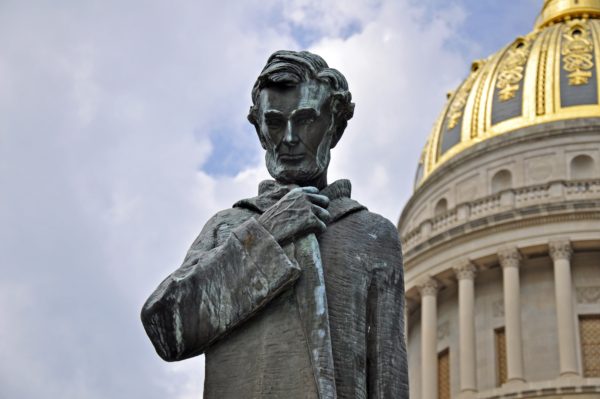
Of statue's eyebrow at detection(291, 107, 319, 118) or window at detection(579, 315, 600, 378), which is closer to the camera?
statue's eyebrow at detection(291, 107, 319, 118)

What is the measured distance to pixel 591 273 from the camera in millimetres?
49531

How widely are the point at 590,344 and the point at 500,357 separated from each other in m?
3.83

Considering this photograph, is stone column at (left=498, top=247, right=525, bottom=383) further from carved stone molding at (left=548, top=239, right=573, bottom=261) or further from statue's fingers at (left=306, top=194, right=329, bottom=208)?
statue's fingers at (left=306, top=194, right=329, bottom=208)

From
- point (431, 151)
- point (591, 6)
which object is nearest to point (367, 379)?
point (431, 151)

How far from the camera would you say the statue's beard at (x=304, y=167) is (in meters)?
3.96

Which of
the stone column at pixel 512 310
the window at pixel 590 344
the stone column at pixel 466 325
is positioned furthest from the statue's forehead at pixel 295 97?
the stone column at pixel 466 325

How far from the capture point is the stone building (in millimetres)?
48031

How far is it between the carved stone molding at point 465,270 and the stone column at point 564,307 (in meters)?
3.61

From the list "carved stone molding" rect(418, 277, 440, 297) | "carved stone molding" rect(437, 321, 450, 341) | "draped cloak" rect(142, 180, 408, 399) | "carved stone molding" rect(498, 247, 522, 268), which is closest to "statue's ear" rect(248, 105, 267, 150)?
"draped cloak" rect(142, 180, 408, 399)

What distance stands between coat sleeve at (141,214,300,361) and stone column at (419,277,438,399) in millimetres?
47753

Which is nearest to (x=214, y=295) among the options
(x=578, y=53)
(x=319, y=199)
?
(x=319, y=199)

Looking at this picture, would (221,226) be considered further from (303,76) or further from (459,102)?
(459,102)

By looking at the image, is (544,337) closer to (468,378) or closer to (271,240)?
(468,378)

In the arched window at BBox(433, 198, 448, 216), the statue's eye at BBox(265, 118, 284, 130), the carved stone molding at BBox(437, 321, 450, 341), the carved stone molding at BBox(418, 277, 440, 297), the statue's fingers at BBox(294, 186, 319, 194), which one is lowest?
the statue's fingers at BBox(294, 186, 319, 194)
